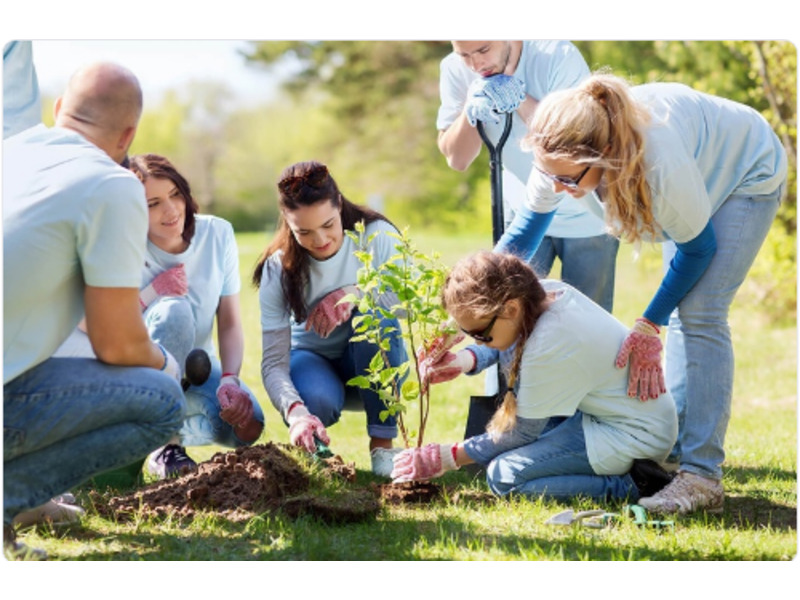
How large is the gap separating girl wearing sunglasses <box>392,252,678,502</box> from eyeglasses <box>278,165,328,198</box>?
825 millimetres

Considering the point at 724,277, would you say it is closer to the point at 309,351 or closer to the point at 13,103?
the point at 309,351

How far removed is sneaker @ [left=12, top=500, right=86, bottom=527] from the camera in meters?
3.16

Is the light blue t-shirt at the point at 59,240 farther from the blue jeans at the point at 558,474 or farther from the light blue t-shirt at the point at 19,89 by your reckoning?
the blue jeans at the point at 558,474

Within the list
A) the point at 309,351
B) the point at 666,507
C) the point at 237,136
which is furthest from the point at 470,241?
the point at 666,507

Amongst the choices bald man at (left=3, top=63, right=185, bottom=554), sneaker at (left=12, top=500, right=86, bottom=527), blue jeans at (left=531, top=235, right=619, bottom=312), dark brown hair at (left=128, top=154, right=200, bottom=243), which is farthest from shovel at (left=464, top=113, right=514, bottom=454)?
sneaker at (left=12, top=500, right=86, bottom=527)

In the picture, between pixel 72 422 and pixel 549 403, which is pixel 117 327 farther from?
pixel 549 403

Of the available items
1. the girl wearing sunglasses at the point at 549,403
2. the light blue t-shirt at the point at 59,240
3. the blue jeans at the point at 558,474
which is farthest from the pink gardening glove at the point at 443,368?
the light blue t-shirt at the point at 59,240

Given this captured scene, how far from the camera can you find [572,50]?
13.8 feet

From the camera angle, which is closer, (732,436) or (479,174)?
(732,436)

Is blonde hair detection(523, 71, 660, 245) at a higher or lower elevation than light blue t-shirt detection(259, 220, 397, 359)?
higher

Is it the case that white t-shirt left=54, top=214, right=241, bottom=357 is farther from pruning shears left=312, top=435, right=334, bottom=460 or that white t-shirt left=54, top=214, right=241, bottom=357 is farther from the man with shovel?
the man with shovel

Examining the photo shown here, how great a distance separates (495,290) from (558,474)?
0.78 metres
